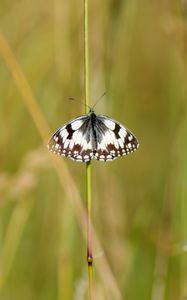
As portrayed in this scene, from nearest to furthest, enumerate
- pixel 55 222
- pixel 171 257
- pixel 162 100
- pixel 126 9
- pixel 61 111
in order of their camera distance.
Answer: pixel 171 257, pixel 126 9, pixel 55 222, pixel 61 111, pixel 162 100

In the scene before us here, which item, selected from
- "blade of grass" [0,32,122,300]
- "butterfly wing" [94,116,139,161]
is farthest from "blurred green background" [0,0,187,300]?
"butterfly wing" [94,116,139,161]

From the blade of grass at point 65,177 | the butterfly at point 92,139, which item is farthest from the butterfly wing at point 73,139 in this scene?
the blade of grass at point 65,177

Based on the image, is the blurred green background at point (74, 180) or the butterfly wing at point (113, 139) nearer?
the butterfly wing at point (113, 139)

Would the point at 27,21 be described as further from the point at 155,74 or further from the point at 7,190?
the point at 155,74

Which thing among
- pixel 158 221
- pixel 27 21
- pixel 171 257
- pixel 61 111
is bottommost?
pixel 171 257

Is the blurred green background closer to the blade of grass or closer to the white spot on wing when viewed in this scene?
the blade of grass

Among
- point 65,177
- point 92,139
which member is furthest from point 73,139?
point 65,177

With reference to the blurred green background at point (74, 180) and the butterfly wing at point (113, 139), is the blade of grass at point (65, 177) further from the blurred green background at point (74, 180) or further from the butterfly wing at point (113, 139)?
the butterfly wing at point (113, 139)

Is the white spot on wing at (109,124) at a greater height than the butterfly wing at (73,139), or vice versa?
the white spot on wing at (109,124)

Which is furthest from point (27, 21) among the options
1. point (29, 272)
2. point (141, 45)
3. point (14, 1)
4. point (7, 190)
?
point (141, 45)
